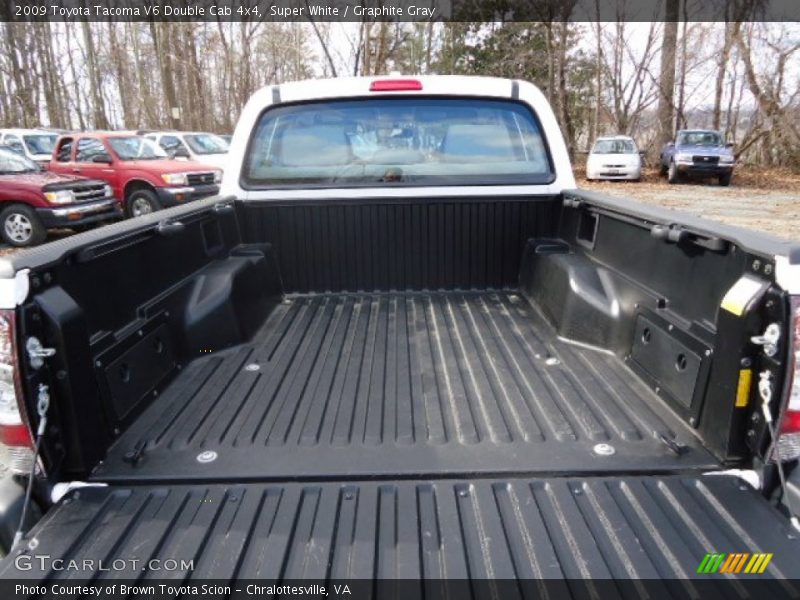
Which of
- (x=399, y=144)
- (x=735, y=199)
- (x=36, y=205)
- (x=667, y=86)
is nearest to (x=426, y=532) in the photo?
(x=399, y=144)

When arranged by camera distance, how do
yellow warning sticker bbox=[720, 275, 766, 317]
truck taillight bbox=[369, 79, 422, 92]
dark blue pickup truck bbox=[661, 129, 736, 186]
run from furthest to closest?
dark blue pickup truck bbox=[661, 129, 736, 186] → truck taillight bbox=[369, 79, 422, 92] → yellow warning sticker bbox=[720, 275, 766, 317]

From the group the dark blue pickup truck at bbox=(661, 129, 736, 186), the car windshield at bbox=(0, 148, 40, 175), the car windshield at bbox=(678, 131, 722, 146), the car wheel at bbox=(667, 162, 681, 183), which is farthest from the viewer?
the car windshield at bbox=(678, 131, 722, 146)

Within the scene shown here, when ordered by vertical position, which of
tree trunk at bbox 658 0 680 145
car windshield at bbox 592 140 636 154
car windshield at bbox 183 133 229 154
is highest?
tree trunk at bbox 658 0 680 145

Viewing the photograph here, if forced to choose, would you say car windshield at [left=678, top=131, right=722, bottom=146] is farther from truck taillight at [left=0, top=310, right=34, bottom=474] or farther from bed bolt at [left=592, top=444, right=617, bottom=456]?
truck taillight at [left=0, top=310, right=34, bottom=474]

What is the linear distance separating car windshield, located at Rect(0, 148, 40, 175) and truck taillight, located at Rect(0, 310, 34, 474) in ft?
35.7

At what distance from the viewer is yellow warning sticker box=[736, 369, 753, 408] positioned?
162cm

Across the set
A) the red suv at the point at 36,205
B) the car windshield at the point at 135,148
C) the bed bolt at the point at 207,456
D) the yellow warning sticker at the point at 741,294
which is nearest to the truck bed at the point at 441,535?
the bed bolt at the point at 207,456

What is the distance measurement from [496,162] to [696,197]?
51.5 feet

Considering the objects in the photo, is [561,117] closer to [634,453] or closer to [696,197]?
[696,197]

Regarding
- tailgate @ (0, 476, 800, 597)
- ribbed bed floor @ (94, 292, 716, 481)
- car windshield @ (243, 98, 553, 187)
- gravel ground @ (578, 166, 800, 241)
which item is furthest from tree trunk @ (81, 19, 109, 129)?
tailgate @ (0, 476, 800, 597)

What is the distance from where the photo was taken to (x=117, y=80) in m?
35.9

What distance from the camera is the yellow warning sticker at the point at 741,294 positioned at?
5.23ft

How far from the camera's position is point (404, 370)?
2.57 metres

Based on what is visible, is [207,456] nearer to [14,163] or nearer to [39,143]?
[14,163]
